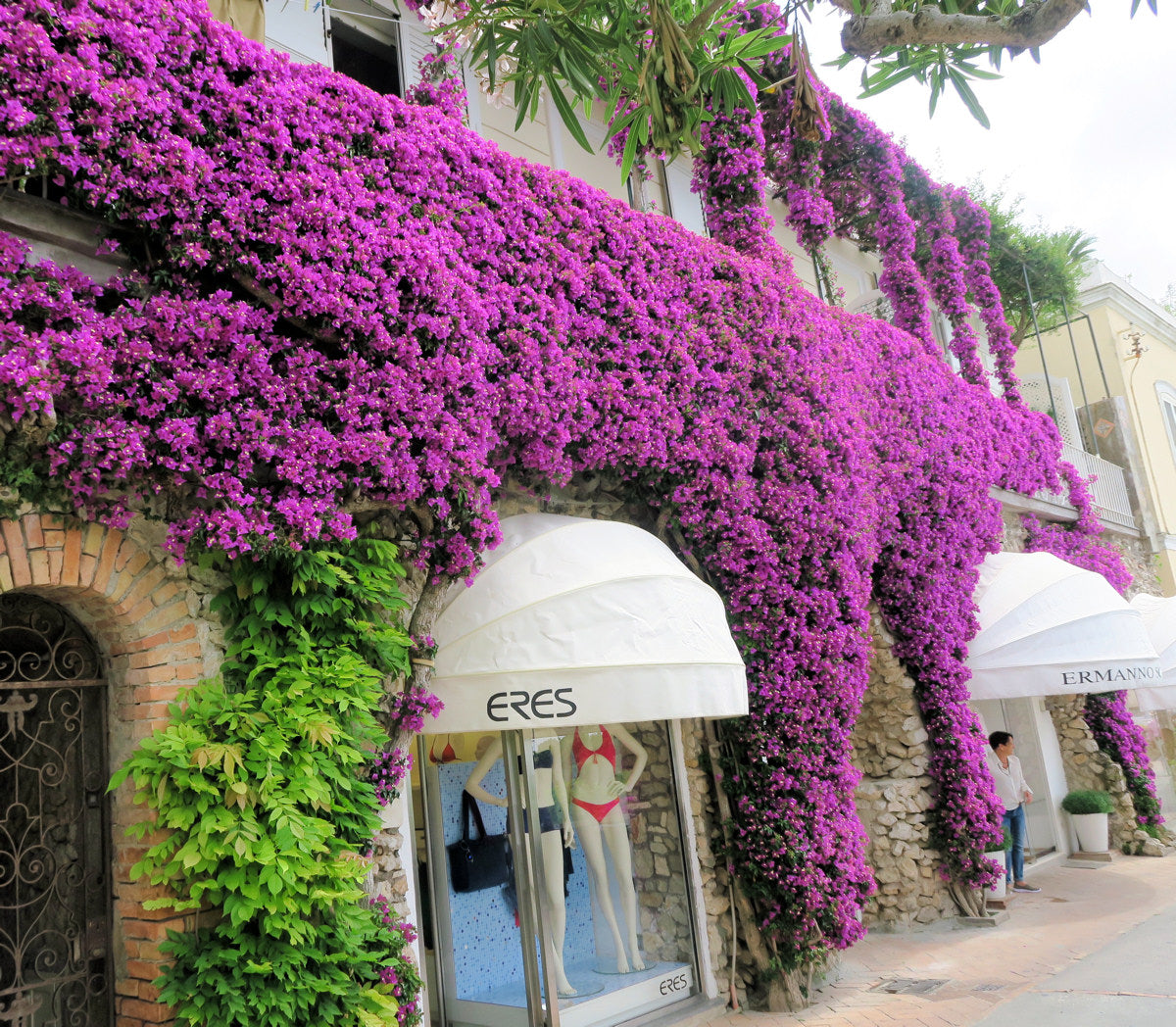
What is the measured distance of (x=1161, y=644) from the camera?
1334 cm

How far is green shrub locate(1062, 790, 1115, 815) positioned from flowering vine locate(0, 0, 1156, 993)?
453 centimetres

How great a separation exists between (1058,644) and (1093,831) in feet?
15.3

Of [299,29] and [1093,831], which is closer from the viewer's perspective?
[299,29]

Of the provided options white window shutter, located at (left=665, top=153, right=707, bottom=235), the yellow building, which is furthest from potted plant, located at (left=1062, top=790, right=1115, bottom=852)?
white window shutter, located at (left=665, top=153, right=707, bottom=235)

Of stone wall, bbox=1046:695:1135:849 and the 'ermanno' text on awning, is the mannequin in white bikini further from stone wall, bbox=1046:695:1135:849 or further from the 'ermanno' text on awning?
stone wall, bbox=1046:695:1135:849

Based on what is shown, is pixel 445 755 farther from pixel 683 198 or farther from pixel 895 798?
pixel 683 198

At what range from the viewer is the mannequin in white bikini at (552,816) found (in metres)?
6.29

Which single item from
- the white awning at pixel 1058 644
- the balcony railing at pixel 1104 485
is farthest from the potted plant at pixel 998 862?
the balcony railing at pixel 1104 485

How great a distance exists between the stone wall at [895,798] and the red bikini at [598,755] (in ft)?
12.6

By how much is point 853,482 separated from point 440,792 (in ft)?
14.8

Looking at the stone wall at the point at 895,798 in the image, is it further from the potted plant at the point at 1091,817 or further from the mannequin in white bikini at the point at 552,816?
the potted plant at the point at 1091,817

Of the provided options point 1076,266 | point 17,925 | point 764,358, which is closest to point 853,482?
point 764,358

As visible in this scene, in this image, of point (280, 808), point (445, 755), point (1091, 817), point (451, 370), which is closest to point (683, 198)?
point (451, 370)

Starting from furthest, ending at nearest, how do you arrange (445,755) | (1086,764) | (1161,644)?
(1086,764) → (1161,644) → (445,755)
